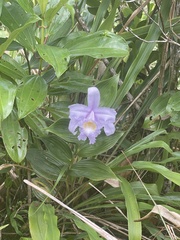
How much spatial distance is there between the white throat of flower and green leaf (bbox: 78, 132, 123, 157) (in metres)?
0.05

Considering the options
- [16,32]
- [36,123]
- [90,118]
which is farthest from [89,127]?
[16,32]

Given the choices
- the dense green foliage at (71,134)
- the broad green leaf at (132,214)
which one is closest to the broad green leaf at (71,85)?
the dense green foliage at (71,134)

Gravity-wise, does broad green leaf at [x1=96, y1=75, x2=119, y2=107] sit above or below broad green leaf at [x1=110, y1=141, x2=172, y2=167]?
above

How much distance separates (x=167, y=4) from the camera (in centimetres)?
92

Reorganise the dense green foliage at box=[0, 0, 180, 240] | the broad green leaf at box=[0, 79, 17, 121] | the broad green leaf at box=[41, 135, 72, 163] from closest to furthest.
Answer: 1. the broad green leaf at box=[0, 79, 17, 121]
2. the dense green foliage at box=[0, 0, 180, 240]
3. the broad green leaf at box=[41, 135, 72, 163]

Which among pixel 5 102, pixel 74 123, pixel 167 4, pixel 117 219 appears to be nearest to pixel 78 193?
pixel 117 219

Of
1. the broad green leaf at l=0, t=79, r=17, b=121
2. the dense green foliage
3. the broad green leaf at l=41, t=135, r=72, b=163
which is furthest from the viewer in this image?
the broad green leaf at l=41, t=135, r=72, b=163

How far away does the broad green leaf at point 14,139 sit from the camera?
0.69 meters

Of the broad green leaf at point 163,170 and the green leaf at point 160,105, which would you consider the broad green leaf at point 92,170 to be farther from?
the green leaf at point 160,105

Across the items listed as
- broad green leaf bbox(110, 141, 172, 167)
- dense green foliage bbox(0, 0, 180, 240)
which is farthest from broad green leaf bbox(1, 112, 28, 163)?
broad green leaf bbox(110, 141, 172, 167)

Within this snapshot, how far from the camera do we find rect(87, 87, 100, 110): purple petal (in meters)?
0.68

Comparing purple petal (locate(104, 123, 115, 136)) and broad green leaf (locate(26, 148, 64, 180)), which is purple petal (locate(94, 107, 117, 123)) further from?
broad green leaf (locate(26, 148, 64, 180))

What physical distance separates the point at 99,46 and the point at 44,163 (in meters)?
0.29

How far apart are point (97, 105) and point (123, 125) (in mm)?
361
